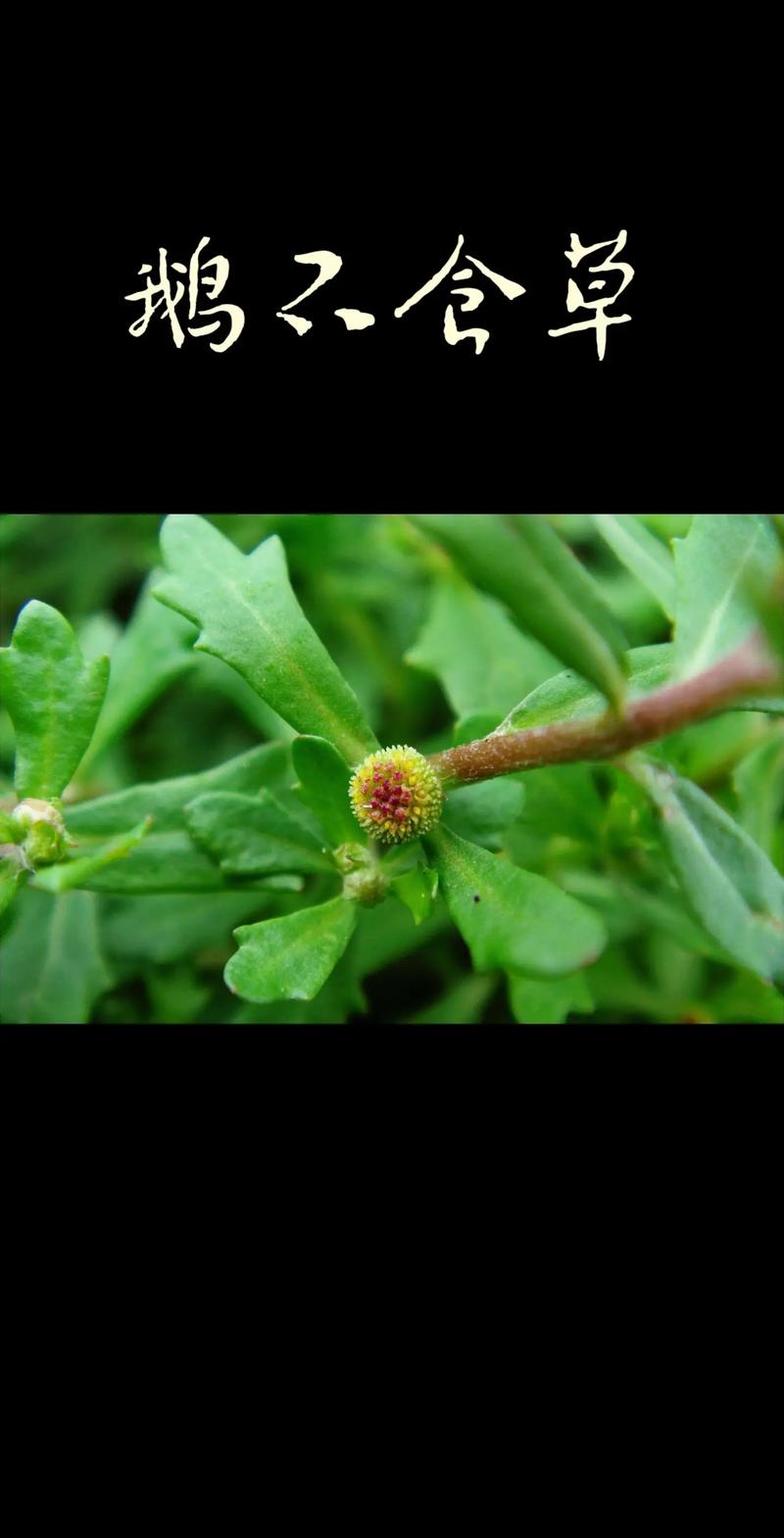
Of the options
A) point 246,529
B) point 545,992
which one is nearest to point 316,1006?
point 545,992

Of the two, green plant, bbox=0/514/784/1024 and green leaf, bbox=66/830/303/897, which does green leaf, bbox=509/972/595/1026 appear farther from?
green leaf, bbox=66/830/303/897

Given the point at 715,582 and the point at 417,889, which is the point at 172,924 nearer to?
the point at 417,889

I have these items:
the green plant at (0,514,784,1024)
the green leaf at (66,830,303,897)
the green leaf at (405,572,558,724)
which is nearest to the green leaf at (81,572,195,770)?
the green plant at (0,514,784,1024)

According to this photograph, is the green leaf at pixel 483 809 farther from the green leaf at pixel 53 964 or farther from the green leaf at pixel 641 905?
the green leaf at pixel 53 964

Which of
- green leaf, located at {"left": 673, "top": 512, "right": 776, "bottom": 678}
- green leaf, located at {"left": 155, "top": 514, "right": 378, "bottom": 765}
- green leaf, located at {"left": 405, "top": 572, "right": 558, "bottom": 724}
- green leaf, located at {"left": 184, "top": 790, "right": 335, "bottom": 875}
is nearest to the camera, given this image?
green leaf, located at {"left": 673, "top": 512, "right": 776, "bottom": 678}

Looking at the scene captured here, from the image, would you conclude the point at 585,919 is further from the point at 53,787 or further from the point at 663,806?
the point at 53,787
